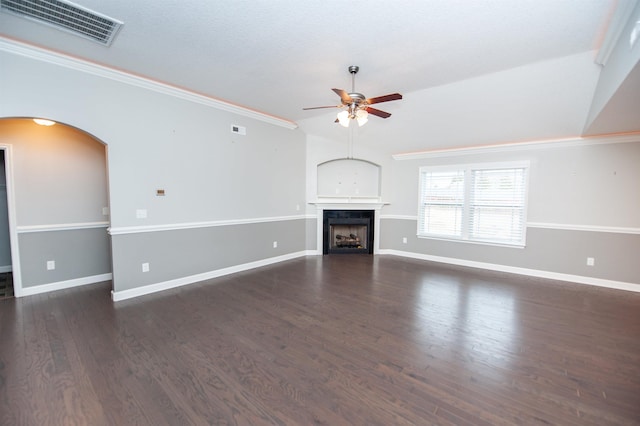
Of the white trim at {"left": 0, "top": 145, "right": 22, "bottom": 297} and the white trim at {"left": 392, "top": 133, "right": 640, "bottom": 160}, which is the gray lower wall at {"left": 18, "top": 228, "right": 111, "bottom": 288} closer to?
the white trim at {"left": 0, "top": 145, "right": 22, "bottom": 297}

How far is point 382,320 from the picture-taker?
314cm

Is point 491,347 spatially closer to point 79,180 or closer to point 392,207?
point 392,207

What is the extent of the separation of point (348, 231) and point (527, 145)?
398 cm

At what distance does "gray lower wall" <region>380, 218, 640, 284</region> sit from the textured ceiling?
3.13m

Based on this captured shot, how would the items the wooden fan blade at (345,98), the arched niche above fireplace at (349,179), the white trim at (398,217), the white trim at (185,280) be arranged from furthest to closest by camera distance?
the arched niche above fireplace at (349,179) → the white trim at (398,217) → the white trim at (185,280) → the wooden fan blade at (345,98)

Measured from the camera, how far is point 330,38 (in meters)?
2.64

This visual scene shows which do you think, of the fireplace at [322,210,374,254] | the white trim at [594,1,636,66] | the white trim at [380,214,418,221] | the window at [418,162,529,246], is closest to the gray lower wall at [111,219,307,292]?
the fireplace at [322,210,374,254]

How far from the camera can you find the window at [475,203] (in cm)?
503

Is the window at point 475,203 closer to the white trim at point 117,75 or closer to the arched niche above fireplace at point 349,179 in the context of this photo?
the arched niche above fireplace at point 349,179

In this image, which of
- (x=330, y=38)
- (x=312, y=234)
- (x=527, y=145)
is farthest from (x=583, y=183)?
(x=312, y=234)

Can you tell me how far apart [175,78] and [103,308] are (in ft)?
10.1

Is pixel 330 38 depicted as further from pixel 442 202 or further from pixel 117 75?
pixel 442 202

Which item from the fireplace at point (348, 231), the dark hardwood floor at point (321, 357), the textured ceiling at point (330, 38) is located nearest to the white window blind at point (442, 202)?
the fireplace at point (348, 231)

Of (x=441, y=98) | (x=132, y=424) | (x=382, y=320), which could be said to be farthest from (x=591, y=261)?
(x=132, y=424)
